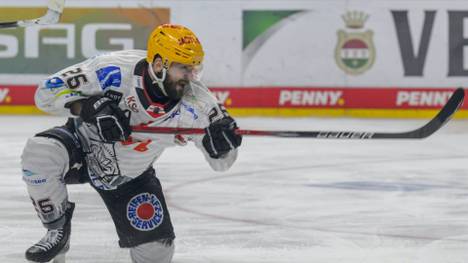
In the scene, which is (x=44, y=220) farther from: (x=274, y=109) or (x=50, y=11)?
(x=274, y=109)

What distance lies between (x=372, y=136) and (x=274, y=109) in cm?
715

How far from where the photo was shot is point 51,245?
4012mm

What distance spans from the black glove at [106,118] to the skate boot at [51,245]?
0.43 meters

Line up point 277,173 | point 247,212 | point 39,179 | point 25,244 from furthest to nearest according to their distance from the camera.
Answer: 1. point 277,173
2. point 247,212
3. point 25,244
4. point 39,179

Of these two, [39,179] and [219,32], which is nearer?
[39,179]

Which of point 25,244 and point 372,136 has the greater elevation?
point 372,136

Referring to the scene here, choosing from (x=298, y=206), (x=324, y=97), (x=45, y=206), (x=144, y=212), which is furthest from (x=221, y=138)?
(x=324, y=97)

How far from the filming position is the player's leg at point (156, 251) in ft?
13.8

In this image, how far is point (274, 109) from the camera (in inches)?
438

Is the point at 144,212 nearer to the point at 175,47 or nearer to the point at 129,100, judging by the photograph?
the point at 129,100

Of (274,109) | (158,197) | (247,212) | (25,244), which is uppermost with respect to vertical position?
(158,197)

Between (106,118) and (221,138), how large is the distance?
393 mm

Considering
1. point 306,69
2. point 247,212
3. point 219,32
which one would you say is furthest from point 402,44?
point 247,212

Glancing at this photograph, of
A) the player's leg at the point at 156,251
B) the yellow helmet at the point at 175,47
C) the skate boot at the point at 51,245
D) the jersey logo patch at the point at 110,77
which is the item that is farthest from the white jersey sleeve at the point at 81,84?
the player's leg at the point at 156,251
